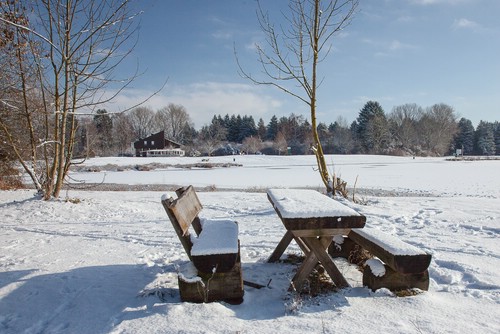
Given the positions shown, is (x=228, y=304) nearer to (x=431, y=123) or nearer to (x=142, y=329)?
(x=142, y=329)

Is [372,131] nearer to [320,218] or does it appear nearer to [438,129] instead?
[438,129]

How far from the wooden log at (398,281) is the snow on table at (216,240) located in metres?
1.33

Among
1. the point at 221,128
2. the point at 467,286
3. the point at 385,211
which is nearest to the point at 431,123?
the point at 221,128

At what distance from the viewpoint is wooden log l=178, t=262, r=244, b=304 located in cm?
288

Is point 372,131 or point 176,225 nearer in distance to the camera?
point 176,225

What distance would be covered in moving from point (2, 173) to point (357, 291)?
48.9 ft

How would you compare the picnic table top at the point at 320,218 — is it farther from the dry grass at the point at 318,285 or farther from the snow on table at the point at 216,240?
the dry grass at the point at 318,285

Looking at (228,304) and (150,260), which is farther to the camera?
(150,260)

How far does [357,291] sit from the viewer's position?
3.14 meters

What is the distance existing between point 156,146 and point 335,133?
3871 centimetres

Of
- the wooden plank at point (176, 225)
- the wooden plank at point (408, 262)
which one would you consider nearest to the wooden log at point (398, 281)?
the wooden plank at point (408, 262)

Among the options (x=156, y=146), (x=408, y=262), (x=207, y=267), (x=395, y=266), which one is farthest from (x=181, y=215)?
(x=156, y=146)

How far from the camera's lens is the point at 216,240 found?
3102 mm

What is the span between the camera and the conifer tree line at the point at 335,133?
218 feet
